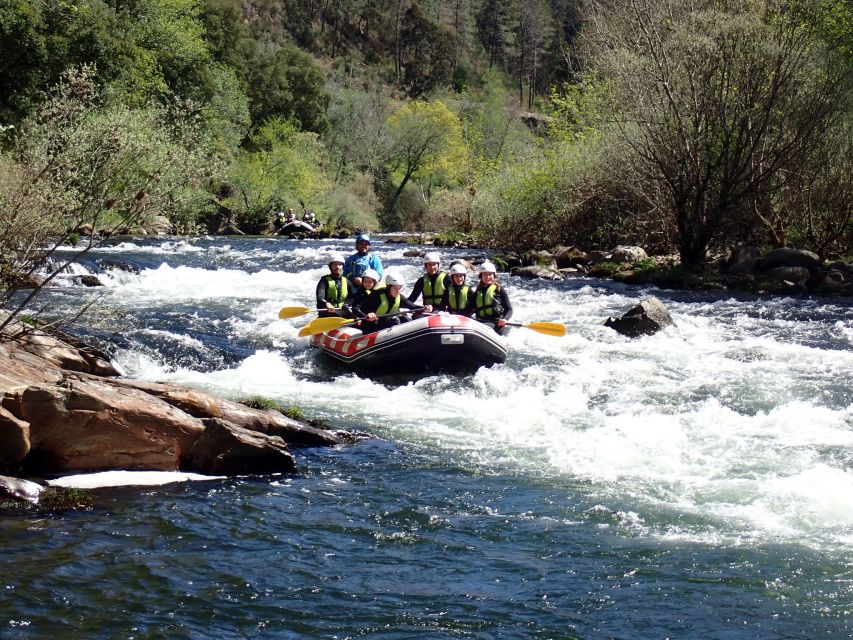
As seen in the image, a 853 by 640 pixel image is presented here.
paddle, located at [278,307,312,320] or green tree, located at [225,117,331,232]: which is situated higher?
green tree, located at [225,117,331,232]

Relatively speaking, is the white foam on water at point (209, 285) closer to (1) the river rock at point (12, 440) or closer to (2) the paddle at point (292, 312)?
(2) the paddle at point (292, 312)

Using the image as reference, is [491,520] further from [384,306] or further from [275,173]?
[275,173]

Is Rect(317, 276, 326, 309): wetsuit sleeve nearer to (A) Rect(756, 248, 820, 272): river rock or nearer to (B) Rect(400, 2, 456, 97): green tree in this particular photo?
(A) Rect(756, 248, 820, 272): river rock

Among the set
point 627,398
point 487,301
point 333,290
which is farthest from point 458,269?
point 627,398

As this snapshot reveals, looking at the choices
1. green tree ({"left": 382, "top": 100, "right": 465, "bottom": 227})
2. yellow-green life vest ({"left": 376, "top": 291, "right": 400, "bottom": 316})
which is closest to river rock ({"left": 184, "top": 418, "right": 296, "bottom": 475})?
yellow-green life vest ({"left": 376, "top": 291, "right": 400, "bottom": 316})

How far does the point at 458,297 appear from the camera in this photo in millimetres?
11656

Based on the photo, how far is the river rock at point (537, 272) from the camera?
20.4m

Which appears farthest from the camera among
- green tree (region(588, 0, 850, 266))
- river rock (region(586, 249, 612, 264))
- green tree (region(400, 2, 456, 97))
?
green tree (region(400, 2, 456, 97))

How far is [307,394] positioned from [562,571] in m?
5.00

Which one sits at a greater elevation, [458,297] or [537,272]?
[458,297]

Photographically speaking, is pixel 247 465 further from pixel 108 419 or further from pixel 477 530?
pixel 477 530

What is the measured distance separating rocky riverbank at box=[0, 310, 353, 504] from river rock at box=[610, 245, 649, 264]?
1573cm

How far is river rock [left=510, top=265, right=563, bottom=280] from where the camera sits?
20.4 metres

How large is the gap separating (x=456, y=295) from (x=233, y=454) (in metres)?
5.70
